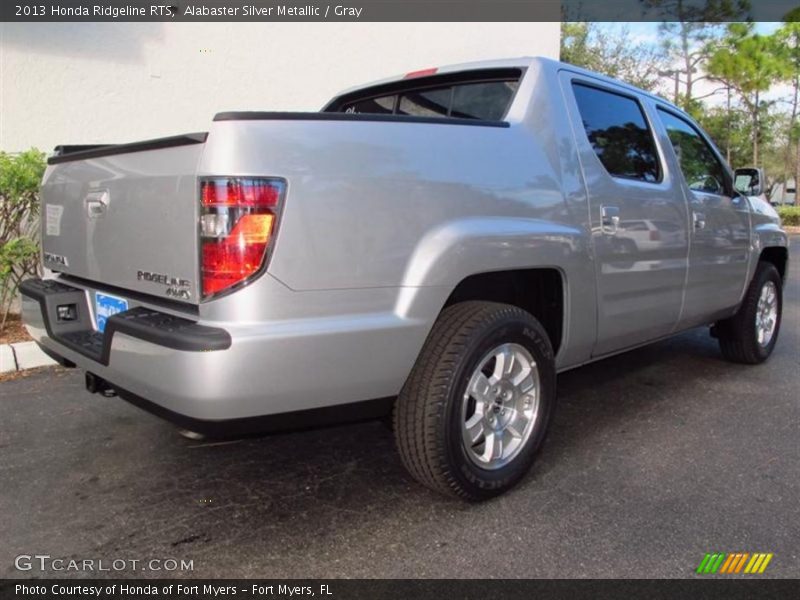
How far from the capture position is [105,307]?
2.61m

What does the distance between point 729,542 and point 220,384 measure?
76.6 inches

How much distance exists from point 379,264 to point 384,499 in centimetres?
109

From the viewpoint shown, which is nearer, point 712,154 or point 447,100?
point 447,100

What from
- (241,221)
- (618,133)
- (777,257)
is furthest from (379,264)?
(777,257)

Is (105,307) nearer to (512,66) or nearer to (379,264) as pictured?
(379,264)

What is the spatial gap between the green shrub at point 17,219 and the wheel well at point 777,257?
18.8 ft

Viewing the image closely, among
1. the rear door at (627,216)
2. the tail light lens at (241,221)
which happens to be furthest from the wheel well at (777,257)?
the tail light lens at (241,221)

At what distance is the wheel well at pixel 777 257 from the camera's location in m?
4.95

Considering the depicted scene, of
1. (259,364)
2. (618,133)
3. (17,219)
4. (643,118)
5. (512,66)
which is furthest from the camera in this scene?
(17,219)

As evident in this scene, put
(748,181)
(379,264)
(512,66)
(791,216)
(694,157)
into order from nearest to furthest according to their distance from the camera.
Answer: (379,264) < (512,66) < (694,157) < (748,181) < (791,216)

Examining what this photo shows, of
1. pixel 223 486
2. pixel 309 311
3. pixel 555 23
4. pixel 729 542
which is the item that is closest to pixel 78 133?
pixel 223 486

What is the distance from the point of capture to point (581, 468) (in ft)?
9.93

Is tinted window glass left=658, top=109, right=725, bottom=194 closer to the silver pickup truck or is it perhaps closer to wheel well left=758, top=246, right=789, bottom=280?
the silver pickup truck
